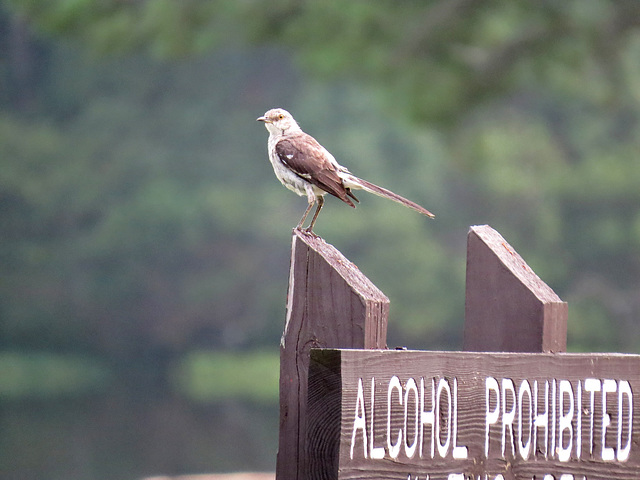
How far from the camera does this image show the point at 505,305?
1.78 meters

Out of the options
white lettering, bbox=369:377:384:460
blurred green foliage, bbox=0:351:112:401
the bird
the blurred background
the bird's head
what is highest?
the blurred background

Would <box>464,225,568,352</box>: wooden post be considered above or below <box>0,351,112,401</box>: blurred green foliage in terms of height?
below

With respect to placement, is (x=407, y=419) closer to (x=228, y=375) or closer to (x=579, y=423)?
(x=579, y=423)

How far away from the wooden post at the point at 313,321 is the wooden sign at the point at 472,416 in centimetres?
8

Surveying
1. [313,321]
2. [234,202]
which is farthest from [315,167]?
[234,202]

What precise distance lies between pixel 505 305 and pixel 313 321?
1.30ft

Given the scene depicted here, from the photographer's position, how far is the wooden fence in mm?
1431

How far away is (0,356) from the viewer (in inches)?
763

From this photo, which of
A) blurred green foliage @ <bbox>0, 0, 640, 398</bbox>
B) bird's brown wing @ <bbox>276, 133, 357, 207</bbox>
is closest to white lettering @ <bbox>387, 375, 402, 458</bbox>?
bird's brown wing @ <bbox>276, 133, 357, 207</bbox>

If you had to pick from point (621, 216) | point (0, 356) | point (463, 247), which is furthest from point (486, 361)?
point (0, 356)

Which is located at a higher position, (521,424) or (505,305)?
(505,305)

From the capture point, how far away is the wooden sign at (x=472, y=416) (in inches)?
55.9

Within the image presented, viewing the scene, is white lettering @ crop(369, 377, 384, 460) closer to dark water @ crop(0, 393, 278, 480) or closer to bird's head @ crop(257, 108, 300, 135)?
bird's head @ crop(257, 108, 300, 135)

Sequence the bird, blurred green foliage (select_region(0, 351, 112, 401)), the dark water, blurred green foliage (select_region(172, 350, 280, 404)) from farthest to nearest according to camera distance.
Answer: blurred green foliage (select_region(0, 351, 112, 401)), blurred green foliage (select_region(172, 350, 280, 404)), the dark water, the bird
